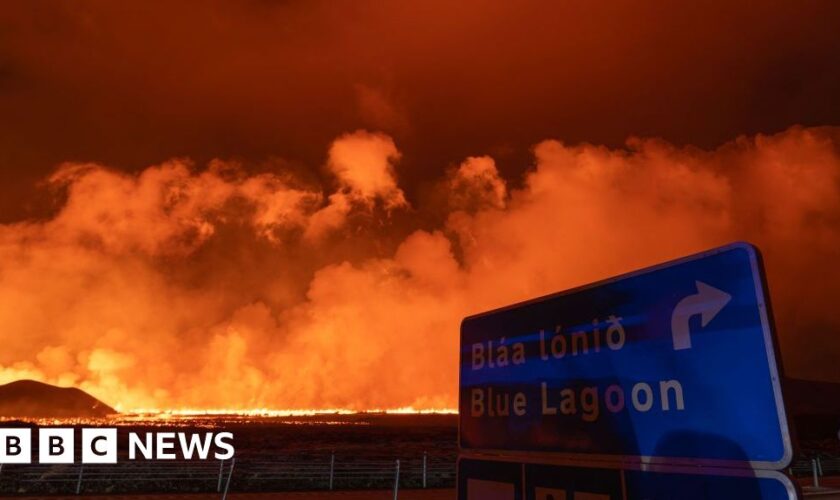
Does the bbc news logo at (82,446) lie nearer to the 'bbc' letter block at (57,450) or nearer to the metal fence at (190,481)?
the 'bbc' letter block at (57,450)

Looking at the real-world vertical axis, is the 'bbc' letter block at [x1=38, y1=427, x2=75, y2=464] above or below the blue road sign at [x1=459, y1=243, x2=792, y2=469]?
above

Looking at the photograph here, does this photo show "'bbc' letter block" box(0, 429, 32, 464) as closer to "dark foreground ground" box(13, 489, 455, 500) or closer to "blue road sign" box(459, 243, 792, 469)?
"dark foreground ground" box(13, 489, 455, 500)


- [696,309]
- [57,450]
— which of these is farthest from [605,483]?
[57,450]

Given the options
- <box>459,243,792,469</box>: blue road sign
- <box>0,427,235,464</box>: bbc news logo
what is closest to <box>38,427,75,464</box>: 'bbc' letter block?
<box>0,427,235,464</box>: bbc news logo

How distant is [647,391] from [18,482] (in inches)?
886

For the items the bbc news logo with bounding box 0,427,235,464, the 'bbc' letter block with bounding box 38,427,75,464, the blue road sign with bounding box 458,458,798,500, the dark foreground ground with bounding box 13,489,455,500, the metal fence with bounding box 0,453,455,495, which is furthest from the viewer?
the bbc news logo with bounding box 0,427,235,464

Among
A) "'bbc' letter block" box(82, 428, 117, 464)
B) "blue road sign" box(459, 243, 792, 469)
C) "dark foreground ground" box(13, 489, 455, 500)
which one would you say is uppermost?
"'bbc' letter block" box(82, 428, 117, 464)

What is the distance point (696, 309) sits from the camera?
195 cm

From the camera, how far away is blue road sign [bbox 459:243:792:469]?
1.76 meters

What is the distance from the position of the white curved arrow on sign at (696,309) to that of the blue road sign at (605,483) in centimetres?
43

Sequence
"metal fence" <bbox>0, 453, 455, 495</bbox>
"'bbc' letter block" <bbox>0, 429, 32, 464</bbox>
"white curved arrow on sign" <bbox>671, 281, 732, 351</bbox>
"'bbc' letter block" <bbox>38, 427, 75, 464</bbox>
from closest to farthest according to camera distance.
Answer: "white curved arrow on sign" <bbox>671, 281, 732, 351</bbox> < "'bbc' letter block" <bbox>38, 427, 75, 464</bbox> < "metal fence" <bbox>0, 453, 455, 495</bbox> < "'bbc' letter block" <bbox>0, 429, 32, 464</bbox>

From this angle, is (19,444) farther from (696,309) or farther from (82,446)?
(696,309)

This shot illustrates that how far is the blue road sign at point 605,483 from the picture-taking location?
173cm

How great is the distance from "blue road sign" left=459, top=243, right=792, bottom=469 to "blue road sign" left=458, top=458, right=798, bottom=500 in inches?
2.0
